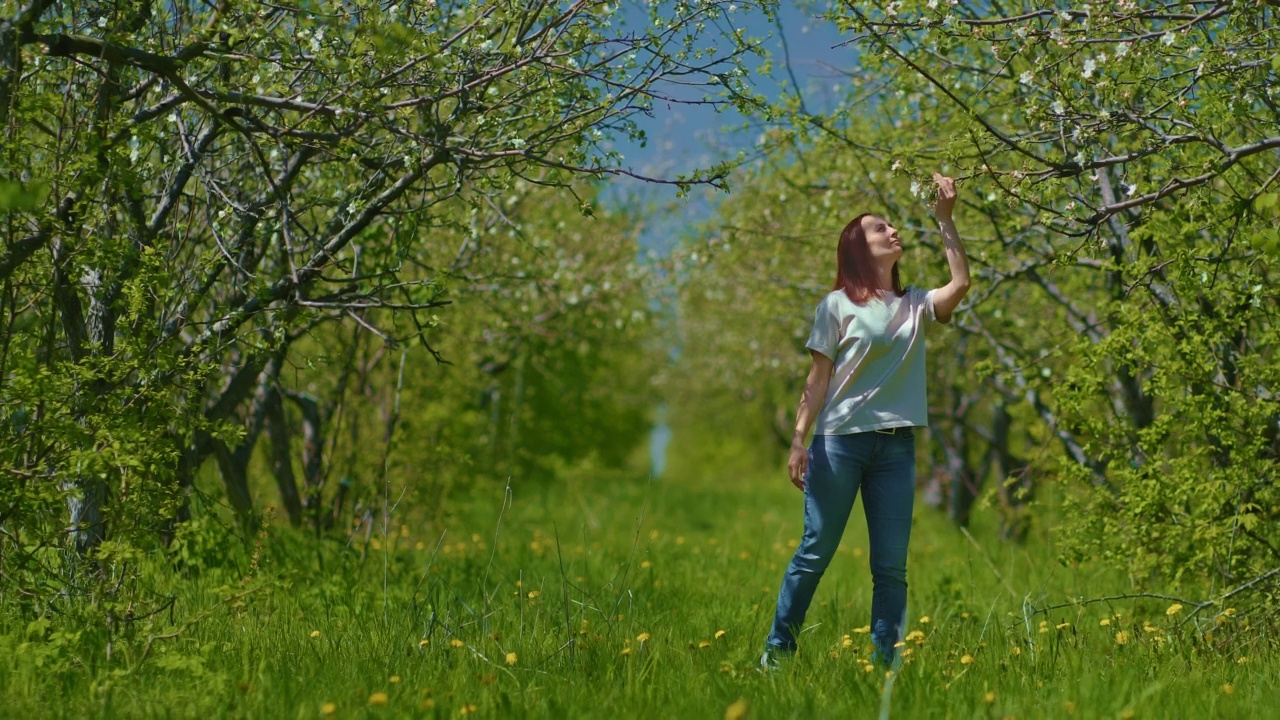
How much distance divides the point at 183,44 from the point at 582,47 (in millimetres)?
1788

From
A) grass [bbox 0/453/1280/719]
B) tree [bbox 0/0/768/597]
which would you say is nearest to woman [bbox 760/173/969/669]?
grass [bbox 0/453/1280/719]

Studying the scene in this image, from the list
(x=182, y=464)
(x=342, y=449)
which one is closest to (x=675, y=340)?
(x=342, y=449)

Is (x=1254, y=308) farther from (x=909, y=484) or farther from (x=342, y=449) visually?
(x=342, y=449)

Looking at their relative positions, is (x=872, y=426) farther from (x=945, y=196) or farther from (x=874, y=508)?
(x=945, y=196)

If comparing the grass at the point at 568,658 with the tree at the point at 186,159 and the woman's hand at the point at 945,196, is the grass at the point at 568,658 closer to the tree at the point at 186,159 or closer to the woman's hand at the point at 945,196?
the tree at the point at 186,159

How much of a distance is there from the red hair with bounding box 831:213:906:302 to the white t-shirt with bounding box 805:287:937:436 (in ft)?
0.18

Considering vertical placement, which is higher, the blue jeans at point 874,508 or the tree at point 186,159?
the tree at point 186,159

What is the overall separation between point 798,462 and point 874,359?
0.53 meters

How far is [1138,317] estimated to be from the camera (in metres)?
5.41

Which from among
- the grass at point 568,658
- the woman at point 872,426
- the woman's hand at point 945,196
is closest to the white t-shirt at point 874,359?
the woman at point 872,426

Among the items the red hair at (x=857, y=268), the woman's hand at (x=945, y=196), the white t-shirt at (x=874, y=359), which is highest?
the woman's hand at (x=945, y=196)

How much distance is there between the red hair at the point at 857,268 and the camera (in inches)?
183

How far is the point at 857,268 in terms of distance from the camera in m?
4.69

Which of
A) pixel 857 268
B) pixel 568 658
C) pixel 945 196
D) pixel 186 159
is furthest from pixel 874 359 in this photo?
pixel 186 159
